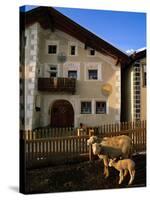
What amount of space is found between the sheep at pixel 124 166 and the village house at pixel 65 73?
1.57ft

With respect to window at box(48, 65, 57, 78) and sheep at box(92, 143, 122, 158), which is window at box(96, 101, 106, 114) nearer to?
sheep at box(92, 143, 122, 158)

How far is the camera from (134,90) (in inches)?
249

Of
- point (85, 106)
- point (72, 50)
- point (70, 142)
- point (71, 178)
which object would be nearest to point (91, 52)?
point (72, 50)

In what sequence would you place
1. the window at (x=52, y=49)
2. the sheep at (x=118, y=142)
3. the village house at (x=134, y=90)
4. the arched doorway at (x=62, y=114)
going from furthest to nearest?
the village house at (x=134, y=90) < the sheep at (x=118, y=142) < the arched doorway at (x=62, y=114) < the window at (x=52, y=49)

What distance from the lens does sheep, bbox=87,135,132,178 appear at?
6.09m

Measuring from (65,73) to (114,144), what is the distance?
0.98 metres

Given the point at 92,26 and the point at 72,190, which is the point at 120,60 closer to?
the point at 92,26

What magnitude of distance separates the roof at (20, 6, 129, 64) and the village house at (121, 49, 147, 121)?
15 cm

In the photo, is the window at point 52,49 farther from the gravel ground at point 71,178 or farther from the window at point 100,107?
the gravel ground at point 71,178

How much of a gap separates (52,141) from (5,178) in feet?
2.10

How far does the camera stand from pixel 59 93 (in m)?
5.98

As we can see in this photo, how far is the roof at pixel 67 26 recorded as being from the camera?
574 cm

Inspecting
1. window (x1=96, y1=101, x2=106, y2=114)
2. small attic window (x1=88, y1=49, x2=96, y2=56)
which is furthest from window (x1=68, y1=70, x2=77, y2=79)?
window (x1=96, y1=101, x2=106, y2=114)

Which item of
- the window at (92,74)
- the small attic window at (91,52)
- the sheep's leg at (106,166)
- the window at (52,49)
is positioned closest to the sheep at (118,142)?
the sheep's leg at (106,166)
